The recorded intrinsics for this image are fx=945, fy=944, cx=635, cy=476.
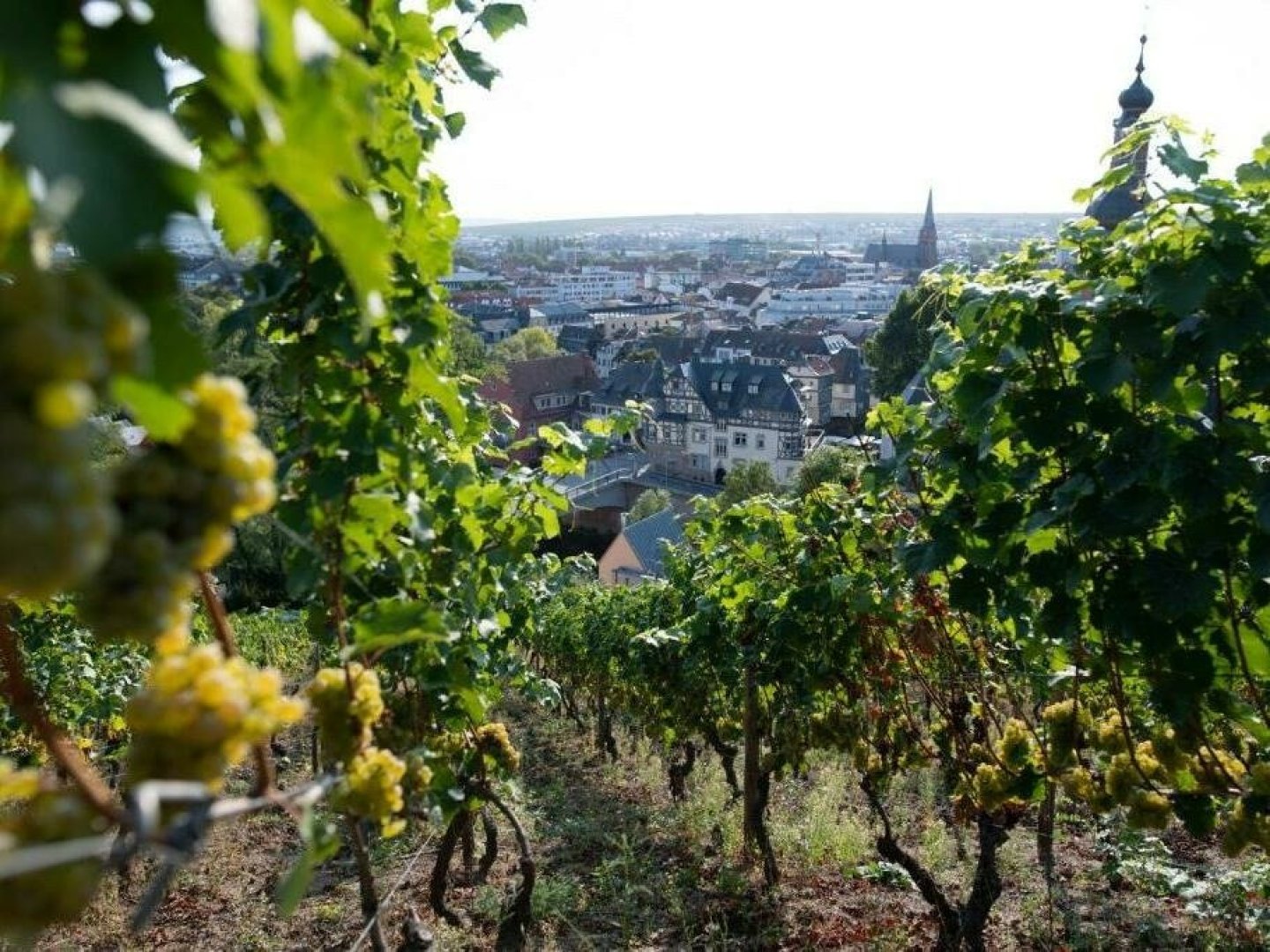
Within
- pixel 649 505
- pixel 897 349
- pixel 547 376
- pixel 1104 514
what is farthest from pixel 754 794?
pixel 547 376

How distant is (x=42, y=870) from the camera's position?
2.63ft

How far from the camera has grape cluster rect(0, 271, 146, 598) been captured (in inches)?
23.1

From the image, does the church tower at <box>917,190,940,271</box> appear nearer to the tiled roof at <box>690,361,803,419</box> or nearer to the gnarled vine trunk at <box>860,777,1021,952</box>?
the tiled roof at <box>690,361,803,419</box>

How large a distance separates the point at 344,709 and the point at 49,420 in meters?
1.14

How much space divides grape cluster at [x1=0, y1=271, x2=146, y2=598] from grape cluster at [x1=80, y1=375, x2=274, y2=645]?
0.18 metres

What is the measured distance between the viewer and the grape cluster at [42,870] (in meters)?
0.79

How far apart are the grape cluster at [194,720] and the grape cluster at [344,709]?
662mm

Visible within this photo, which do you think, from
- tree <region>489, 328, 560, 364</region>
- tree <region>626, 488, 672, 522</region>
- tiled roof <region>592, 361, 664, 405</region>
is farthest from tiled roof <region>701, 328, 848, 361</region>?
tree <region>626, 488, 672, 522</region>

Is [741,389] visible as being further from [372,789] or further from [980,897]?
[372,789]

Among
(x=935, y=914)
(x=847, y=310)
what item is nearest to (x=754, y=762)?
(x=935, y=914)

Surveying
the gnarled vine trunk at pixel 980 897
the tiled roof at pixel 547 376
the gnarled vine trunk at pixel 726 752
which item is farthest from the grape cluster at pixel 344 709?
the tiled roof at pixel 547 376

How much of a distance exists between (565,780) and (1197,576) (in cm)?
749

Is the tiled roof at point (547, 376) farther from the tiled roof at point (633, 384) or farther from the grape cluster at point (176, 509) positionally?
the grape cluster at point (176, 509)

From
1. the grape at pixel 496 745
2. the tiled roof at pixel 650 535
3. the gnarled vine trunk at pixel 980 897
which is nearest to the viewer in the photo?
the grape at pixel 496 745
